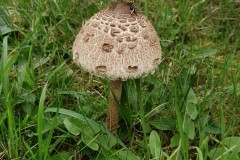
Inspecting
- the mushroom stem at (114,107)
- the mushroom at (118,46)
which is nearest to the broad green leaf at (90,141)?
the mushroom stem at (114,107)

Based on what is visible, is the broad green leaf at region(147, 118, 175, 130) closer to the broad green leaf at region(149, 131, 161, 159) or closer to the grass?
the grass

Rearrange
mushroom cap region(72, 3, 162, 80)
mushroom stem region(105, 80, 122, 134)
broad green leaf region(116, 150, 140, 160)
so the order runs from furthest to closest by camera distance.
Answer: mushroom stem region(105, 80, 122, 134) → broad green leaf region(116, 150, 140, 160) → mushroom cap region(72, 3, 162, 80)

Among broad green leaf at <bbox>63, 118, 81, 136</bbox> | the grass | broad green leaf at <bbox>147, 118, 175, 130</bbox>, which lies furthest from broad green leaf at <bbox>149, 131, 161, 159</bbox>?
broad green leaf at <bbox>63, 118, 81, 136</bbox>

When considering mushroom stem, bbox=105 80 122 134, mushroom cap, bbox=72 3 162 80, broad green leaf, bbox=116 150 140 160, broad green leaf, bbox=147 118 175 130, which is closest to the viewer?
mushroom cap, bbox=72 3 162 80

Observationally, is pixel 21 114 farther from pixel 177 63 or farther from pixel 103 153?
pixel 177 63

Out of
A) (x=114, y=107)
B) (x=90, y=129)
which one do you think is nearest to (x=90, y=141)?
(x=90, y=129)

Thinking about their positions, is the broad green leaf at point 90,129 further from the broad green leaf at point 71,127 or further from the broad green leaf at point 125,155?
the broad green leaf at point 125,155
